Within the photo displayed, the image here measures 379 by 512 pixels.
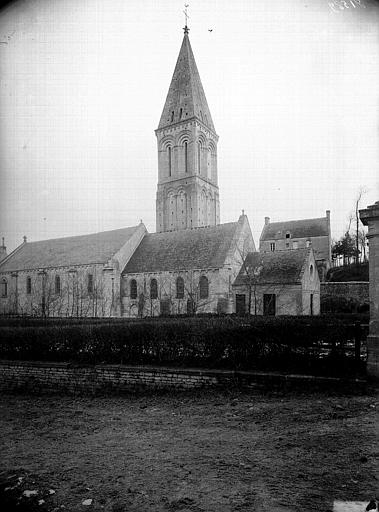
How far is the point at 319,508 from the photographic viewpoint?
3422mm

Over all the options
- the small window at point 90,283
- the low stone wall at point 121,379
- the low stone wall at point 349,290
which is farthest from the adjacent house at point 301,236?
the low stone wall at point 121,379

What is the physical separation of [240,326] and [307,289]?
66.1 feet

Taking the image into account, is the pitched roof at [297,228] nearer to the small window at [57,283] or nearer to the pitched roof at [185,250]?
the pitched roof at [185,250]

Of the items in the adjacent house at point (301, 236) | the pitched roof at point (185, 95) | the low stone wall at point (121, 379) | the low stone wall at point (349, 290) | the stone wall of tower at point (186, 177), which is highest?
the pitched roof at point (185, 95)

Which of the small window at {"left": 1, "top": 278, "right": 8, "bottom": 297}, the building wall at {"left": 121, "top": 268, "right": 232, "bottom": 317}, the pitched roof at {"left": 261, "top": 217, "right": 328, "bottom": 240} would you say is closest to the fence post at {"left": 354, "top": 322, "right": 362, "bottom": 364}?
the building wall at {"left": 121, "top": 268, "right": 232, "bottom": 317}

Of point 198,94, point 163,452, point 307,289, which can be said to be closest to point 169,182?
point 198,94

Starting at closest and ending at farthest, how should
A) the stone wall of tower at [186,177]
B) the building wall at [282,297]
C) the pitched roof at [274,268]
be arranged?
the building wall at [282,297]
the pitched roof at [274,268]
the stone wall of tower at [186,177]

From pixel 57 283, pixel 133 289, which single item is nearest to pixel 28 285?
pixel 57 283

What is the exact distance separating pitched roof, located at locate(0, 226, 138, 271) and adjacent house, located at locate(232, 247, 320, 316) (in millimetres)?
12345

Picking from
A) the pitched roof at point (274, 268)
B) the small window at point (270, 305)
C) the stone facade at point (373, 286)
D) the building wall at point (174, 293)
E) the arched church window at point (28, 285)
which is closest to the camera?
the stone facade at point (373, 286)

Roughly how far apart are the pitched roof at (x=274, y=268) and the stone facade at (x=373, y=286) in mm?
19343

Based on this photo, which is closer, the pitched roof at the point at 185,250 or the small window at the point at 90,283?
the pitched roof at the point at 185,250

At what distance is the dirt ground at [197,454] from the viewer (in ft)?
12.1

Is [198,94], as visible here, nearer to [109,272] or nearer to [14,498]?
[109,272]
